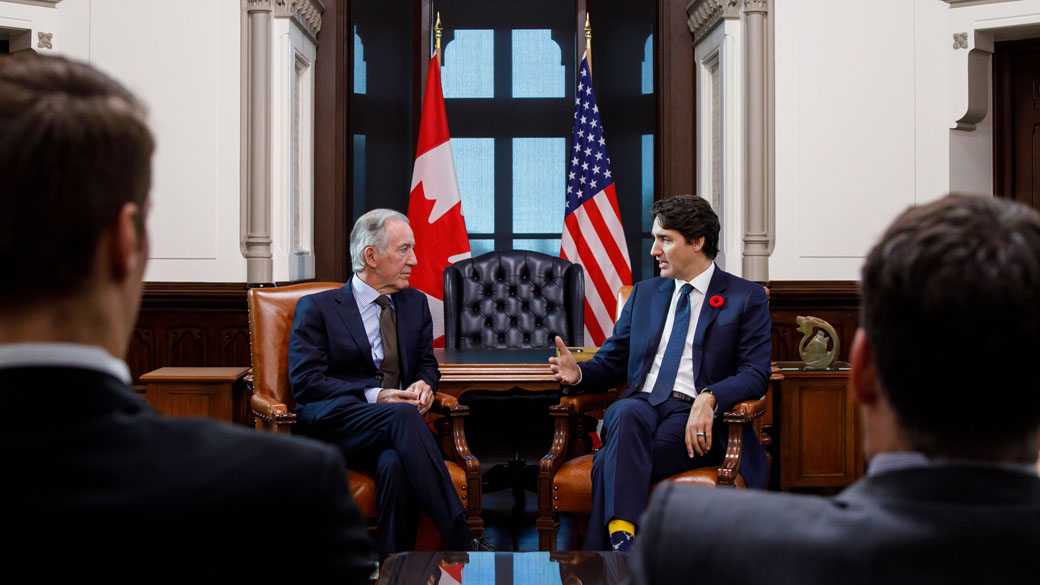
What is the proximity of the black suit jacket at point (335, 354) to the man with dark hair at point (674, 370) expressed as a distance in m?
0.58

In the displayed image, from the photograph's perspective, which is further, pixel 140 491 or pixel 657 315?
pixel 657 315

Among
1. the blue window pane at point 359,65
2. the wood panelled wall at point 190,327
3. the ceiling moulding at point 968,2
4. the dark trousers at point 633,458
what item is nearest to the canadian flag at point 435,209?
the blue window pane at point 359,65

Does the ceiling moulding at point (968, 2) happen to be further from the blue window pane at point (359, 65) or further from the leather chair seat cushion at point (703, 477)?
the blue window pane at point (359, 65)

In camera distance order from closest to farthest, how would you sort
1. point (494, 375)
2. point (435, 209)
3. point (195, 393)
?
point (494, 375), point (195, 393), point (435, 209)

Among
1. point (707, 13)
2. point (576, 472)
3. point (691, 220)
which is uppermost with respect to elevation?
point (707, 13)

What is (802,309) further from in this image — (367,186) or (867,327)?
A: (867,327)

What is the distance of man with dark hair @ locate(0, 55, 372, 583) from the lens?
0.73 m

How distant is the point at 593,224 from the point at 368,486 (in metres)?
3.22

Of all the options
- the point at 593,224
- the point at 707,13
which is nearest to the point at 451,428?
the point at 593,224

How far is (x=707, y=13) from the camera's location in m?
5.75

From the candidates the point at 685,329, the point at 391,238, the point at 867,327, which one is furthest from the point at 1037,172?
the point at 867,327

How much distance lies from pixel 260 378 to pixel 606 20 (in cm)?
459

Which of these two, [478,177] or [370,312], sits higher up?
[478,177]

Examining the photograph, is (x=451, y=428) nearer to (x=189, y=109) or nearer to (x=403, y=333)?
(x=403, y=333)
